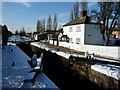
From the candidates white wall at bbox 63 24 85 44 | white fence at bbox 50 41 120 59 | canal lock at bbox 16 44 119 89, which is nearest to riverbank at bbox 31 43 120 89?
canal lock at bbox 16 44 119 89

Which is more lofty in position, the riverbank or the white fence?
the white fence

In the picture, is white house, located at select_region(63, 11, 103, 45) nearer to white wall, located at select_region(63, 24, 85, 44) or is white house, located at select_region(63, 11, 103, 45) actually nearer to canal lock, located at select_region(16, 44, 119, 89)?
white wall, located at select_region(63, 24, 85, 44)

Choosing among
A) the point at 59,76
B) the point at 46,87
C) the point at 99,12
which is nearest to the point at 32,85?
the point at 46,87

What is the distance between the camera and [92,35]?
88.2ft

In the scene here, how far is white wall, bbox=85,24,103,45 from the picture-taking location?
86.1ft

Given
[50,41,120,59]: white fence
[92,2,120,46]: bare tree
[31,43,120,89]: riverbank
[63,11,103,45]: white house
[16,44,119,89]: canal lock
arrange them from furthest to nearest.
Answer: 1. [63,11,103,45]: white house
2. [92,2,120,46]: bare tree
3. [50,41,120,59]: white fence
4. [16,44,119,89]: canal lock
5. [31,43,120,89]: riverbank

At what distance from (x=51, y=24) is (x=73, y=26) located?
44.9 m

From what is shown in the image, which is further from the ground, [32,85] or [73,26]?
[73,26]

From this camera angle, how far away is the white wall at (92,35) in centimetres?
2625

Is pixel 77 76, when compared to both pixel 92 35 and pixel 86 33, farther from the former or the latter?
pixel 92 35

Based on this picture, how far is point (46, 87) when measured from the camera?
6.94 metres

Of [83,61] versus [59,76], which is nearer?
[83,61]

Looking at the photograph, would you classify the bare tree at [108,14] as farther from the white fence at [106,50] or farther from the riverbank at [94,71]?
the riverbank at [94,71]

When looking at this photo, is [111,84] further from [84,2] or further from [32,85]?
[84,2]
